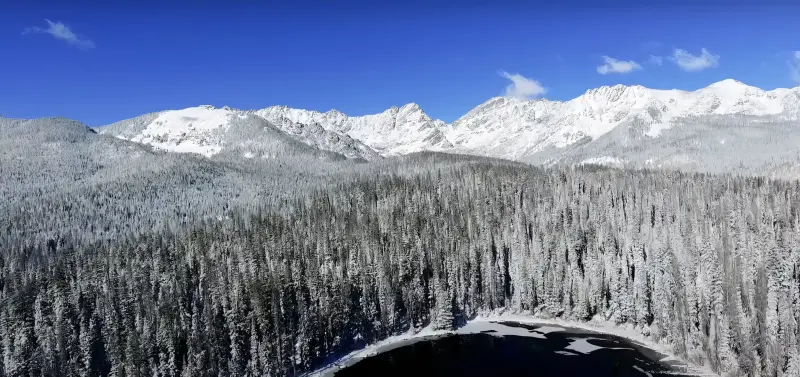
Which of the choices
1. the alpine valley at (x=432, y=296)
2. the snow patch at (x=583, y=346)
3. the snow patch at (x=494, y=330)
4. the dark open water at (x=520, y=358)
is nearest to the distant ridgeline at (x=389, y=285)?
the alpine valley at (x=432, y=296)

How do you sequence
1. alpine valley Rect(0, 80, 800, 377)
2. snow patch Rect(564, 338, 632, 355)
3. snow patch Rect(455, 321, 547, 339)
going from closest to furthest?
alpine valley Rect(0, 80, 800, 377) < snow patch Rect(564, 338, 632, 355) < snow patch Rect(455, 321, 547, 339)

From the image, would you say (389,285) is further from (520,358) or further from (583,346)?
(583,346)

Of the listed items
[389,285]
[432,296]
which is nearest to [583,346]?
[432,296]

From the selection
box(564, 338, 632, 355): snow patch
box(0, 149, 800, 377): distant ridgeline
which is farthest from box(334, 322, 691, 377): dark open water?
box(0, 149, 800, 377): distant ridgeline

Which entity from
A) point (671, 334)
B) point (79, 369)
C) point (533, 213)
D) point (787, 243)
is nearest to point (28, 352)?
point (79, 369)

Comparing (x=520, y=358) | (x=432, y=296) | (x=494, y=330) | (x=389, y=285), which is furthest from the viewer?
(x=432, y=296)

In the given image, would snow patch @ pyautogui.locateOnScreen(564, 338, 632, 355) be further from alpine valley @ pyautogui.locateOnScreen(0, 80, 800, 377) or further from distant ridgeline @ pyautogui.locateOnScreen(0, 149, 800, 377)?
distant ridgeline @ pyautogui.locateOnScreen(0, 149, 800, 377)

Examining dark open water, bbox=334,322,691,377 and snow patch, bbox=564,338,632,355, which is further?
snow patch, bbox=564,338,632,355

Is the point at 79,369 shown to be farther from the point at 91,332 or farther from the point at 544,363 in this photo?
the point at 544,363

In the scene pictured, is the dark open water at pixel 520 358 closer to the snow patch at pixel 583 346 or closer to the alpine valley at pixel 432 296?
the snow patch at pixel 583 346
